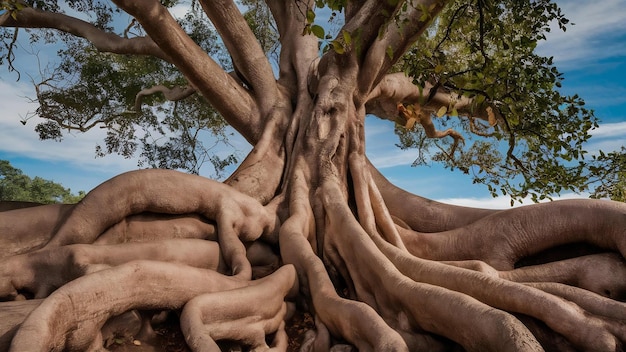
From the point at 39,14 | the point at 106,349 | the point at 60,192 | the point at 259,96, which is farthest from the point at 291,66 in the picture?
the point at 60,192

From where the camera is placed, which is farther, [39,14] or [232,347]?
[39,14]

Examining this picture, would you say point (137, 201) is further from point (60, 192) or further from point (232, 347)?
point (60, 192)

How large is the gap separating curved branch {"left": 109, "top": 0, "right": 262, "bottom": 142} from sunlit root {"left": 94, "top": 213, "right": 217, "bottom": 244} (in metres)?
1.98

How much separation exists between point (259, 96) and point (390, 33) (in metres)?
1.96

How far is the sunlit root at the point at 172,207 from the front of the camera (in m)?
5.04

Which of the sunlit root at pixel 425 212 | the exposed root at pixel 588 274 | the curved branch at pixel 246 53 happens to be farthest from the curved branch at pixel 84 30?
the exposed root at pixel 588 274

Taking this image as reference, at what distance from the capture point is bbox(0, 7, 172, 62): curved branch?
783 centimetres

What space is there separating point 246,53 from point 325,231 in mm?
2824

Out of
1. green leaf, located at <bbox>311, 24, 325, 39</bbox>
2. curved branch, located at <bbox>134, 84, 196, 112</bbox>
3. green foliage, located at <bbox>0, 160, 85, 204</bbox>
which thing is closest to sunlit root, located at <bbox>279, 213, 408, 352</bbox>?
green leaf, located at <bbox>311, 24, 325, 39</bbox>

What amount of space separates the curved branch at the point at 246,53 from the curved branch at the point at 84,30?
4.16 feet

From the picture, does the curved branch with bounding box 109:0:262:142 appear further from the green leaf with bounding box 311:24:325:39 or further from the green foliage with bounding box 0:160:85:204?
the green foliage with bounding box 0:160:85:204

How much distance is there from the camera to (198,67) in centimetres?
673

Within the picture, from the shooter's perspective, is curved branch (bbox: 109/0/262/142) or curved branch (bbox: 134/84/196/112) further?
curved branch (bbox: 134/84/196/112)

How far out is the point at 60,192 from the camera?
68.8 ft
